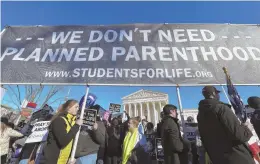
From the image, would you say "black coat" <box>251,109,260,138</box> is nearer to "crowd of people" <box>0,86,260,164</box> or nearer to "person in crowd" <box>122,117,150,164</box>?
"crowd of people" <box>0,86,260,164</box>

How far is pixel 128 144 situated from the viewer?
4188 mm

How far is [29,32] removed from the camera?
5.04 m

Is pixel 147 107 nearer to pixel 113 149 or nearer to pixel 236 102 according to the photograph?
pixel 113 149

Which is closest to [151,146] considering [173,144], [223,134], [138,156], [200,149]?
[138,156]

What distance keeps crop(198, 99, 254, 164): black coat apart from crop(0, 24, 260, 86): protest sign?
5.13ft

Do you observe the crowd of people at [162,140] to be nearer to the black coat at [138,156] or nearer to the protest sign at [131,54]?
the black coat at [138,156]

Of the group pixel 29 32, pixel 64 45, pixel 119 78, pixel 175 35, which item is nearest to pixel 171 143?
pixel 119 78

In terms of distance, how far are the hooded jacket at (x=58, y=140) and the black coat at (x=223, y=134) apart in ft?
6.21

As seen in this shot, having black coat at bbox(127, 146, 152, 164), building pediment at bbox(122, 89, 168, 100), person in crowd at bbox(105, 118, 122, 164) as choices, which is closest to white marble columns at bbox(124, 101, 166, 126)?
building pediment at bbox(122, 89, 168, 100)

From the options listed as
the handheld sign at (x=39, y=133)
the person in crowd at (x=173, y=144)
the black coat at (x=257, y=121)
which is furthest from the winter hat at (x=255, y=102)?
the handheld sign at (x=39, y=133)

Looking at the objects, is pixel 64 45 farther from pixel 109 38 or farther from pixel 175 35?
pixel 175 35

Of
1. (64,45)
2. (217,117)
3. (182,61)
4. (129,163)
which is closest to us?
(217,117)

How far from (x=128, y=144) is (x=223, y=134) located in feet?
7.26

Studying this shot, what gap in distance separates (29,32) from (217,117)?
15.9 ft
